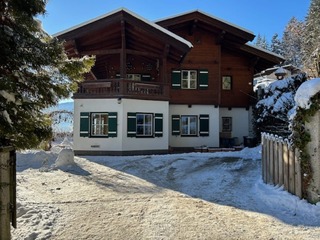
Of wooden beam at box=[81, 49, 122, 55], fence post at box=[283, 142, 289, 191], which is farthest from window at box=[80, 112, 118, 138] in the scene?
fence post at box=[283, 142, 289, 191]

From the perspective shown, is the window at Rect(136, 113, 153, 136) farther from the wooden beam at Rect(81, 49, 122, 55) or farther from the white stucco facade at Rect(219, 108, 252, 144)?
the white stucco facade at Rect(219, 108, 252, 144)

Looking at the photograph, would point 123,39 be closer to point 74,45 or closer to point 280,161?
point 74,45

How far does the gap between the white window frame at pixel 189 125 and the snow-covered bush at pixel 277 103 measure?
149 inches

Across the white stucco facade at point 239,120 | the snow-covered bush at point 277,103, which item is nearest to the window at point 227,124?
the white stucco facade at point 239,120

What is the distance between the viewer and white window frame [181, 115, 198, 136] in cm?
2035

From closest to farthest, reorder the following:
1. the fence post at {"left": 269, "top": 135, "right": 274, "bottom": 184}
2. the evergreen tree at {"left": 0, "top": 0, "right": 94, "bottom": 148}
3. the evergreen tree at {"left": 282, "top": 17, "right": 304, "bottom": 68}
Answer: the evergreen tree at {"left": 0, "top": 0, "right": 94, "bottom": 148}
the fence post at {"left": 269, "top": 135, "right": 274, "bottom": 184}
the evergreen tree at {"left": 282, "top": 17, "right": 304, "bottom": 68}

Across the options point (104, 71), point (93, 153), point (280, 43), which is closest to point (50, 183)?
point (93, 153)

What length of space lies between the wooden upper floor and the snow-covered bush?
2.97 metres

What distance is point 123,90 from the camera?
55.1 ft

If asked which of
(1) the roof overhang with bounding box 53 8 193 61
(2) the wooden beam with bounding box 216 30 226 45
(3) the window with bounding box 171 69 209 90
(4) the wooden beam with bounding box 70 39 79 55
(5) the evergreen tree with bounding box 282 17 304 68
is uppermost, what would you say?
(5) the evergreen tree with bounding box 282 17 304 68

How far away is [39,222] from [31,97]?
7.88 ft

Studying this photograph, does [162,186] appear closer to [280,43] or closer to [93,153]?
[93,153]

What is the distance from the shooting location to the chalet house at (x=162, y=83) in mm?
17031

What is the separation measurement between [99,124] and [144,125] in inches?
95.4
